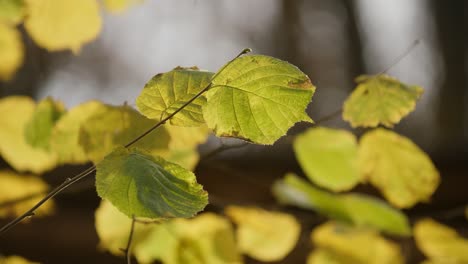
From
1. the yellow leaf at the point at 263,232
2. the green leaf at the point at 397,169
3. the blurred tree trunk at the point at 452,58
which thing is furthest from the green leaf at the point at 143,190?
the blurred tree trunk at the point at 452,58

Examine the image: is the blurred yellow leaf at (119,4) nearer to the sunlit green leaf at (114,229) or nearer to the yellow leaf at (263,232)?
the sunlit green leaf at (114,229)

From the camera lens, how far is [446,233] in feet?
3.57

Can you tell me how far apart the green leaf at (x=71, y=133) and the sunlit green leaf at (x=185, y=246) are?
0.57ft

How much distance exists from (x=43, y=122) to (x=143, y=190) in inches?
15.8

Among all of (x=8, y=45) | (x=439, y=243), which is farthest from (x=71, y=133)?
(x=439, y=243)

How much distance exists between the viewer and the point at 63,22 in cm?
77

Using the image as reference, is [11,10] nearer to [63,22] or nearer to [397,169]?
[63,22]

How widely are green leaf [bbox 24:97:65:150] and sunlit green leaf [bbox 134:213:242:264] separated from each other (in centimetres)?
19

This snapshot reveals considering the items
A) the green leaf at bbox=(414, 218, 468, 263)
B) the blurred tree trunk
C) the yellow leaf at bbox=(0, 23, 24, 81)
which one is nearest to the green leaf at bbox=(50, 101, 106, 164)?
the yellow leaf at bbox=(0, 23, 24, 81)

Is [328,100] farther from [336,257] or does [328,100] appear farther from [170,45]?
[336,257]

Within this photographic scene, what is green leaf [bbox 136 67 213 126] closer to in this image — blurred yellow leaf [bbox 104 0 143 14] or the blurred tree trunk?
blurred yellow leaf [bbox 104 0 143 14]

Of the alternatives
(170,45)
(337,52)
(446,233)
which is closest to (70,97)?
(170,45)

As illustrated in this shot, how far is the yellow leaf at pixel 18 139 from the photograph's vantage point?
0.74 meters

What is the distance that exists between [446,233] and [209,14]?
2.37m
